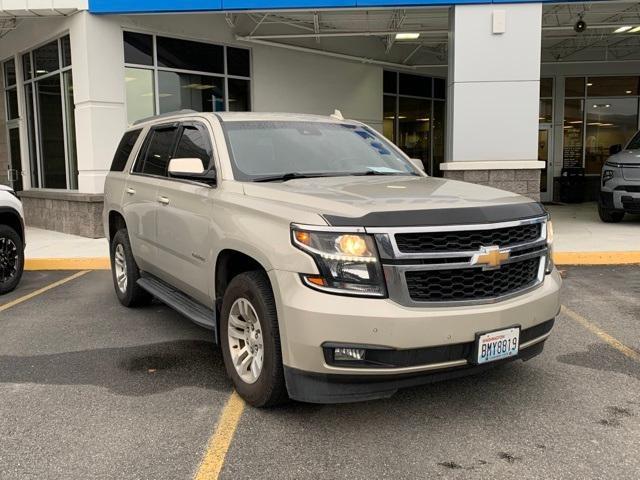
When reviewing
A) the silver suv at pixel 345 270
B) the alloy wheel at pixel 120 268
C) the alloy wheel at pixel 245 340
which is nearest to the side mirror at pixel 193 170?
the silver suv at pixel 345 270

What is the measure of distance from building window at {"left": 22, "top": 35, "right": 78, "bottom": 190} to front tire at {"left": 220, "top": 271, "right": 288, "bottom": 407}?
972 cm

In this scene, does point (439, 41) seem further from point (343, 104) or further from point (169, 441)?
point (169, 441)

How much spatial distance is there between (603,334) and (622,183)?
7.55 m

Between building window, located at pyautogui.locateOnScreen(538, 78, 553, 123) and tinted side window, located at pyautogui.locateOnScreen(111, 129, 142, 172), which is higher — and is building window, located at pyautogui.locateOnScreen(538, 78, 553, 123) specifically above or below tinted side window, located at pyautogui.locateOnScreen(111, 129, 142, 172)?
above

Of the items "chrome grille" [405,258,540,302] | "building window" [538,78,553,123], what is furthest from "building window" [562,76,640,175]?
"chrome grille" [405,258,540,302]

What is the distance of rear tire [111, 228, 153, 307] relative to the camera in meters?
6.18

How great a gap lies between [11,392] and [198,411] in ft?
4.69

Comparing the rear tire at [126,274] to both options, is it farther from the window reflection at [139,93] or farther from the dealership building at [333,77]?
the window reflection at [139,93]

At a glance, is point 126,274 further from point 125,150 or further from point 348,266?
point 348,266

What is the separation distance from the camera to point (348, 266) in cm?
327

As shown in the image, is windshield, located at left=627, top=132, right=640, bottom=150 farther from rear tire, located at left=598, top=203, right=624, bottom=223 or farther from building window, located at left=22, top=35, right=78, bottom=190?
building window, located at left=22, top=35, right=78, bottom=190

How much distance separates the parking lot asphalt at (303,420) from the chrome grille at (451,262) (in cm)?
83

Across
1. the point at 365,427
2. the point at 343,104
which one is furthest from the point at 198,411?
the point at 343,104

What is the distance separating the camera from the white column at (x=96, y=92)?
11.2 metres
